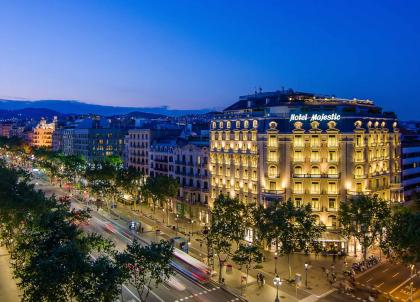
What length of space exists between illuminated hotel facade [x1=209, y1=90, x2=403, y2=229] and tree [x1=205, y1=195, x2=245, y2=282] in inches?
484

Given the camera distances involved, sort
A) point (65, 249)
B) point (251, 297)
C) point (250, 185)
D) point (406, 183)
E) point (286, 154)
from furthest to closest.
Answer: point (406, 183) < point (250, 185) < point (286, 154) < point (251, 297) < point (65, 249)

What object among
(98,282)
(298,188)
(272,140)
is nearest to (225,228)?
(298,188)

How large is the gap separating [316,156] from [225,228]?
28.7 metres

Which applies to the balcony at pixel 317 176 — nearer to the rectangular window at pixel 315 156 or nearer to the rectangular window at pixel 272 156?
the rectangular window at pixel 315 156

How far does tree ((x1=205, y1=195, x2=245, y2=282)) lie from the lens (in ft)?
218

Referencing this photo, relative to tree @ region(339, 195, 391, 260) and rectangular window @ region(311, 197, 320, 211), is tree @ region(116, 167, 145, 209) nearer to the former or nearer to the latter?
rectangular window @ region(311, 197, 320, 211)

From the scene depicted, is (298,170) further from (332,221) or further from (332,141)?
(332,221)

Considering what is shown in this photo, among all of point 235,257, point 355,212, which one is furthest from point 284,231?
point 355,212

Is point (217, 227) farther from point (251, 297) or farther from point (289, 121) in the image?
point (289, 121)

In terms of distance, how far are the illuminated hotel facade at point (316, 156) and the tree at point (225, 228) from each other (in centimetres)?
1230

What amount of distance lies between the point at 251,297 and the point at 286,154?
1391 inches

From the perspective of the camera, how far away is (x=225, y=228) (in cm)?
6794

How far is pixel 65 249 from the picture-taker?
40.1 metres

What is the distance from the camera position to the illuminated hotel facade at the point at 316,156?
84312 millimetres
